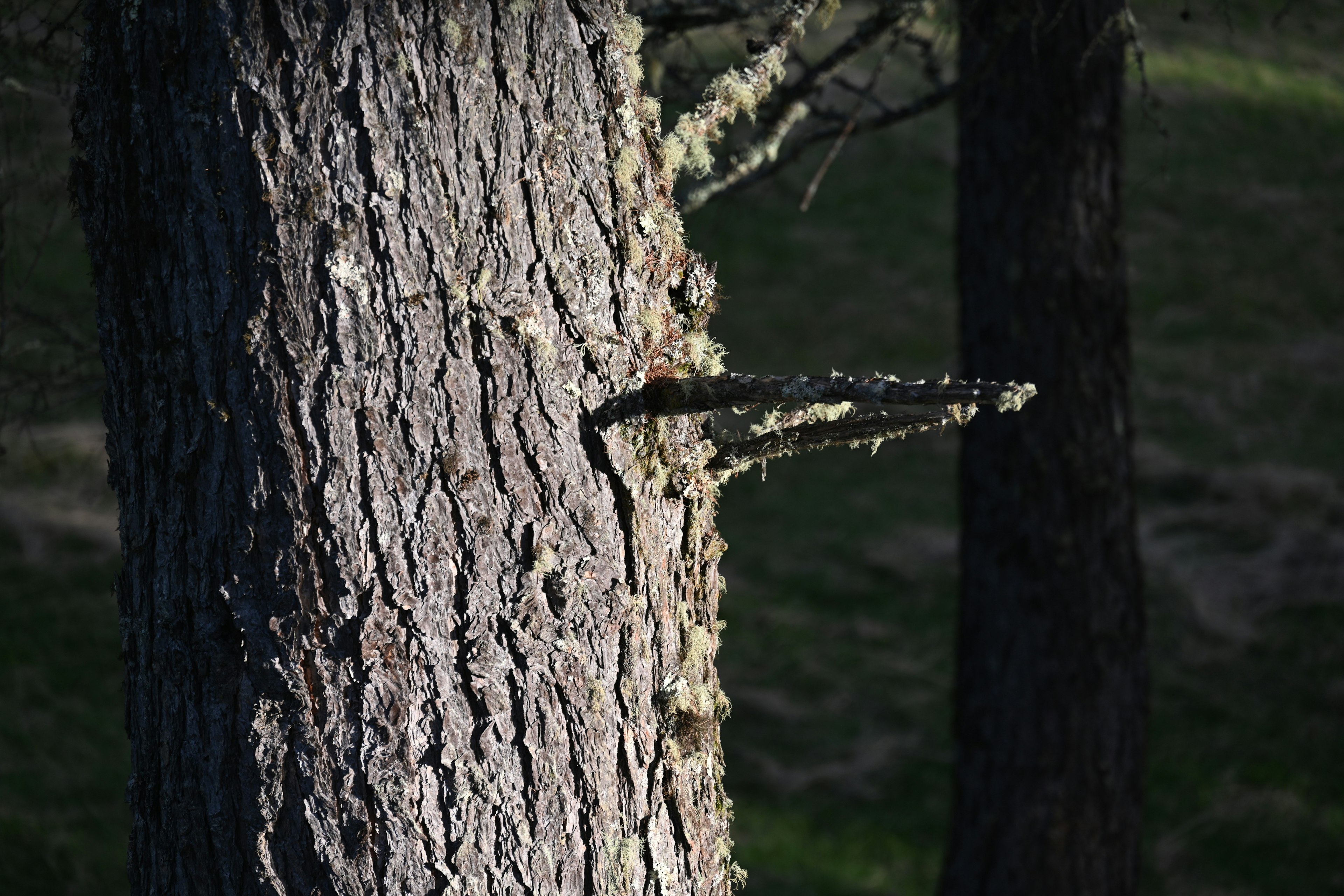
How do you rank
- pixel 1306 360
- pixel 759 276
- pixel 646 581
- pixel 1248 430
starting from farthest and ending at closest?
pixel 759 276 → pixel 1306 360 → pixel 1248 430 → pixel 646 581

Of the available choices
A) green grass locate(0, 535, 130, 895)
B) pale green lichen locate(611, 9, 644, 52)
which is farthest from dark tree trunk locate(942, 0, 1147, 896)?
green grass locate(0, 535, 130, 895)

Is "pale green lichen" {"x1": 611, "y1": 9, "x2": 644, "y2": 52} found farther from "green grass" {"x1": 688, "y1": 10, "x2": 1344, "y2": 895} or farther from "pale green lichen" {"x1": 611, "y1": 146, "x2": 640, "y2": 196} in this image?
"green grass" {"x1": 688, "y1": 10, "x2": 1344, "y2": 895}

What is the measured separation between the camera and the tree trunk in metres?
1.16

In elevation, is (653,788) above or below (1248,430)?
below

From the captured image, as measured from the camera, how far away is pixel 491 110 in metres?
1.20

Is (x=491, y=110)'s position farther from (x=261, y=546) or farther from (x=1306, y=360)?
(x=1306, y=360)

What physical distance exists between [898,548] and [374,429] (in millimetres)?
6616

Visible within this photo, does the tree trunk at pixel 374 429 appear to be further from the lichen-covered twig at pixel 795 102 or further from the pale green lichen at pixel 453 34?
the lichen-covered twig at pixel 795 102

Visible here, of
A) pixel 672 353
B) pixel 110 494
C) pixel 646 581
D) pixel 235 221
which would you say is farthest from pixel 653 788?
pixel 110 494

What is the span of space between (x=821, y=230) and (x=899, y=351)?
10.2 ft

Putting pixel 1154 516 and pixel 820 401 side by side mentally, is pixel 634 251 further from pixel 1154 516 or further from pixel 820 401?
pixel 1154 516

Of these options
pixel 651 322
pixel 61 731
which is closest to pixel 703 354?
pixel 651 322

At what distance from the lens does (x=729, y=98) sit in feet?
5.44

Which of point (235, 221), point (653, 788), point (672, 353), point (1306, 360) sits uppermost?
point (1306, 360)
